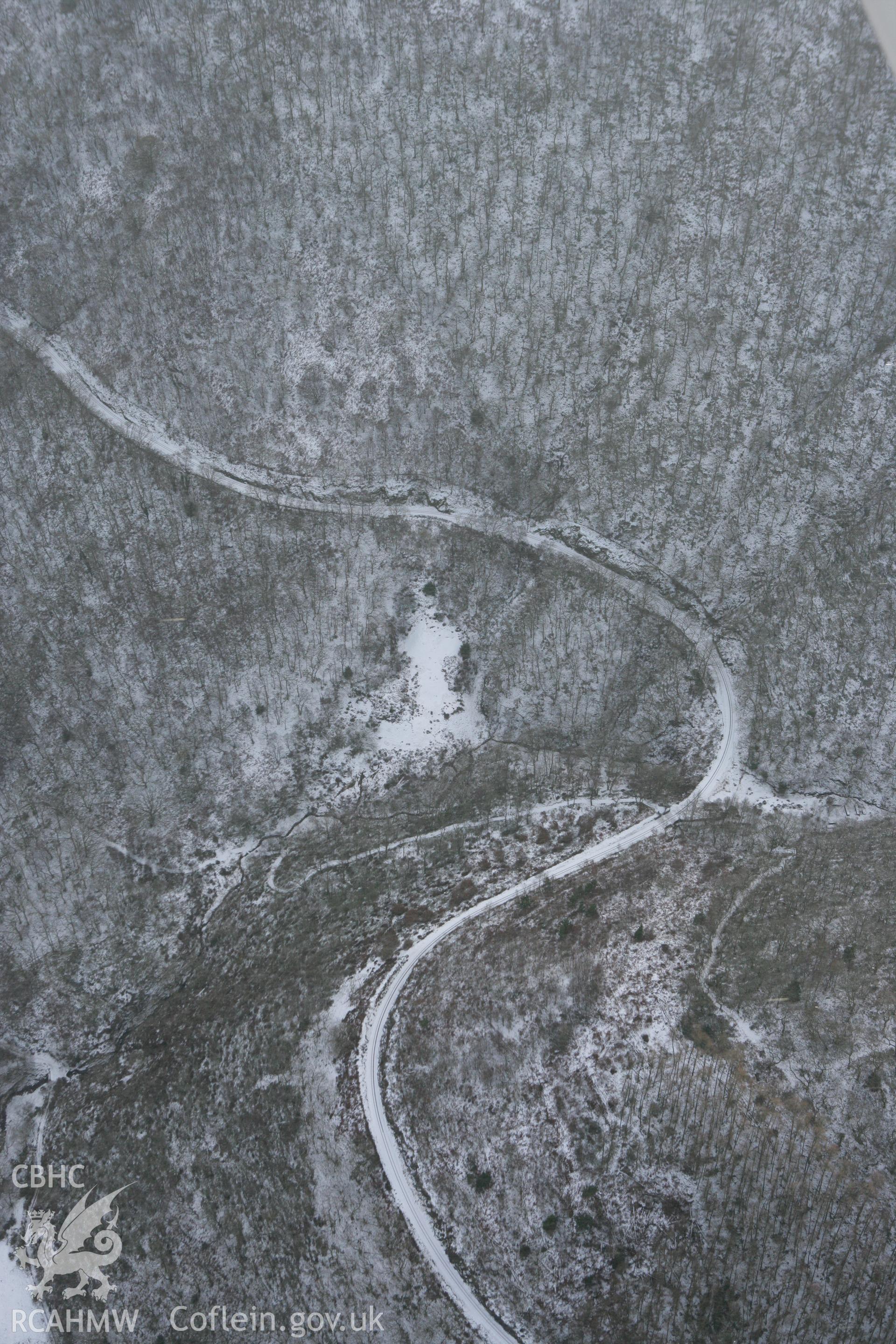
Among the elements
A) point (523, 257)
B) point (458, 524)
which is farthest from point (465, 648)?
point (523, 257)

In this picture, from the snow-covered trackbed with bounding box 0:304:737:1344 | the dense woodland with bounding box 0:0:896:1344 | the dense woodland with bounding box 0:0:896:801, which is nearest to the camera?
the dense woodland with bounding box 0:0:896:1344

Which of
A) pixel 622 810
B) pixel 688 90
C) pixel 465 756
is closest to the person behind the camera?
pixel 622 810

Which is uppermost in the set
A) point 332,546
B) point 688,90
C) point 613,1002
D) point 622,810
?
point 688,90

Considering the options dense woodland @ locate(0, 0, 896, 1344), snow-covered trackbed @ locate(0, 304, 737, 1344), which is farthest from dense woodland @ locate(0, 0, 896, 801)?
snow-covered trackbed @ locate(0, 304, 737, 1344)

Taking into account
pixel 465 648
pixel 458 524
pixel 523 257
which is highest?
pixel 523 257

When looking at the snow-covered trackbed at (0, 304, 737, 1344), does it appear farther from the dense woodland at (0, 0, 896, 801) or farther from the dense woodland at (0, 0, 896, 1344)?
the dense woodland at (0, 0, 896, 801)

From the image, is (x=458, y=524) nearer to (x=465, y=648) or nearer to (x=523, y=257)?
(x=465, y=648)

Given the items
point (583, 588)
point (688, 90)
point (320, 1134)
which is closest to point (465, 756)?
point (583, 588)

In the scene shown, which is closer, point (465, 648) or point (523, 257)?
point (465, 648)

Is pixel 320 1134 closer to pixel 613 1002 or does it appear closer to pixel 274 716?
pixel 613 1002
